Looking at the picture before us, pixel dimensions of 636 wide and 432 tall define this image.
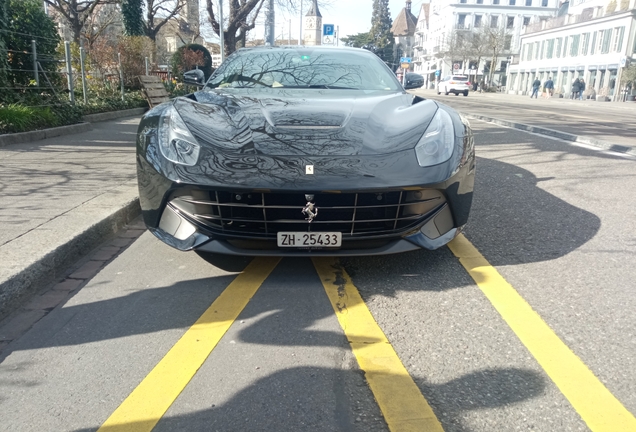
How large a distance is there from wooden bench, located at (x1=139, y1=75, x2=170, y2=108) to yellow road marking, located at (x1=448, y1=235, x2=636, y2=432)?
1132 cm

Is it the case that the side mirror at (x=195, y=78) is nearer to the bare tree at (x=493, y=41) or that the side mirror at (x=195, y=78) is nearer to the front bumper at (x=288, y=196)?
the front bumper at (x=288, y=196)

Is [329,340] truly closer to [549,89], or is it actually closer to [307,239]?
[307,239]

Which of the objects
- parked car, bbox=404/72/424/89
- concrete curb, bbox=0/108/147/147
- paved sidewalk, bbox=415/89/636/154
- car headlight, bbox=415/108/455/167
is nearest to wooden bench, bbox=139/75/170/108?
concrete curb, bbox=0/108/147/147

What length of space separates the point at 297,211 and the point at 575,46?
5307 cm

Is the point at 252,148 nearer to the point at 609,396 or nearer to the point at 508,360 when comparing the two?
the point at 508,360

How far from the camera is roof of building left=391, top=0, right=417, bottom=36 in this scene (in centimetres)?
11006

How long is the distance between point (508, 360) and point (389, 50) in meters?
104

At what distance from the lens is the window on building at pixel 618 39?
4066cm

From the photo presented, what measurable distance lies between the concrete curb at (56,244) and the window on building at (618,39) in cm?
4596

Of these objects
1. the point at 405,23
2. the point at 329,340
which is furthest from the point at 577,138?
the point at 405,23

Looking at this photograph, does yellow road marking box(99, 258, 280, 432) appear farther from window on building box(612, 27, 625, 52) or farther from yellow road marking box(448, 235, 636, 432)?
window on building box(612, 27, 625, 52)

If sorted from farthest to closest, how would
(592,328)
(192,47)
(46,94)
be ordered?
(192,47) < (46,94) < (592,328)

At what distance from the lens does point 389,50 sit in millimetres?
100625

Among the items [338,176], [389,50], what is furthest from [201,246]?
[389,50]
